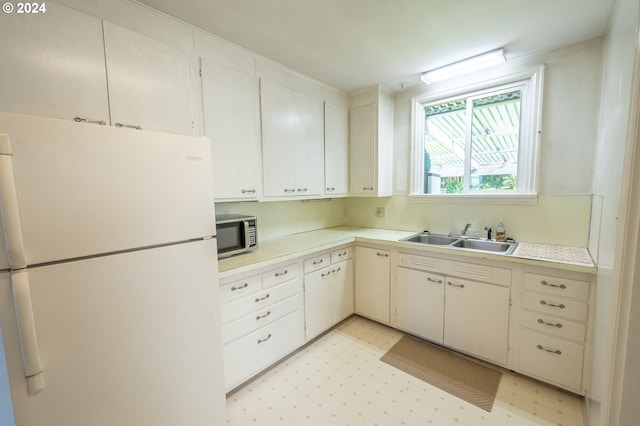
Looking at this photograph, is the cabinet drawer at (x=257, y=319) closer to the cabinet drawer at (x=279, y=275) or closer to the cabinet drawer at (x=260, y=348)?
the cabinet drawer at (x=260, y=348)

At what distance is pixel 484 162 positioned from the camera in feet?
8.14

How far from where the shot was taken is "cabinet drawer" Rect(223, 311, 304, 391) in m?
1.75

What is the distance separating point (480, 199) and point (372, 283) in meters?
1.31

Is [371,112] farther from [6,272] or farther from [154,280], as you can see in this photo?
[6,272]

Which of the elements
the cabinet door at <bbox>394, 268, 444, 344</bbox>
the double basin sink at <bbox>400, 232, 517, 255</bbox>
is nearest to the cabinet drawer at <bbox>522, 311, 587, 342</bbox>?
the double basin sink at <bbox>400, 232, 517, 255</bbox>

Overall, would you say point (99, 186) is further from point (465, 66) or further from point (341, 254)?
point (465, 66)

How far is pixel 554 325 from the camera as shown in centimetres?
174

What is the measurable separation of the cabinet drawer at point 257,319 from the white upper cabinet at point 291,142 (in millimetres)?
926

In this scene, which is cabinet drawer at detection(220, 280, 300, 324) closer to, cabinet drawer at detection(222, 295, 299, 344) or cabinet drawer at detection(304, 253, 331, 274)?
cabinet drawer at detection(222, 295, 299, 344)

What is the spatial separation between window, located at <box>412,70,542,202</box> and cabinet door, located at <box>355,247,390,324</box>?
0.88m

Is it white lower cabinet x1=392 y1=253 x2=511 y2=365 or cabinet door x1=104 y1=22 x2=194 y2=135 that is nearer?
cabinet door x1=104 y1=22 x2=194 y2=135

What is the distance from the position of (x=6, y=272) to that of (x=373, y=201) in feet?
9.61

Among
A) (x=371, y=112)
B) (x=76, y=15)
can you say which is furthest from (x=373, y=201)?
(x=76, y=15)

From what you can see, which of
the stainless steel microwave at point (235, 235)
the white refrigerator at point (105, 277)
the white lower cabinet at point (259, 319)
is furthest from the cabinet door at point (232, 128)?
the white lower cabinet at point (259, 319)
